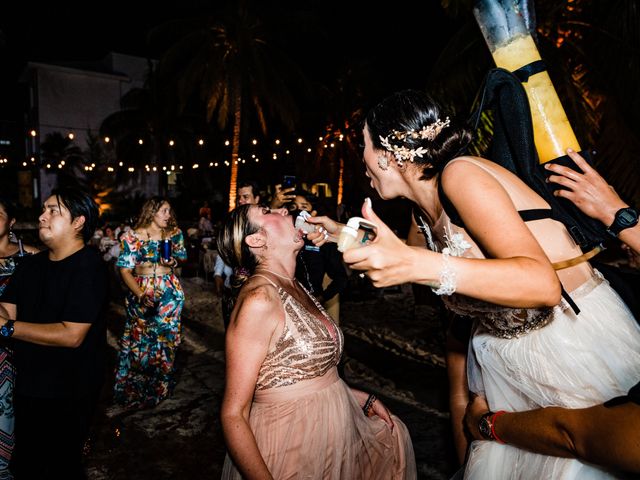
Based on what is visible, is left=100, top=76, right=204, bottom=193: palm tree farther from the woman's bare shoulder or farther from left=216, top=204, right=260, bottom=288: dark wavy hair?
the woman's bare shoulder

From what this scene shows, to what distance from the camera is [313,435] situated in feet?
6.67

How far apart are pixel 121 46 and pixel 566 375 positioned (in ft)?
123

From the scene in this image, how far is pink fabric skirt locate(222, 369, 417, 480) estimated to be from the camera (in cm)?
202

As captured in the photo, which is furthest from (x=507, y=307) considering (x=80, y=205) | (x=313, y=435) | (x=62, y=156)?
(x=62, y=156)

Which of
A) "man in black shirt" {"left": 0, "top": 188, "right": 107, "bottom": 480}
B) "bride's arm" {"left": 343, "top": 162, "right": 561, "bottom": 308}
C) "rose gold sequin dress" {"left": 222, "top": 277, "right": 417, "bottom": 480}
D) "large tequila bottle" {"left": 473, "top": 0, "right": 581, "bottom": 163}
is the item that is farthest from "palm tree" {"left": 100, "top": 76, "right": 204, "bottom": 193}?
"bride's arm" {"left": 343, "top": 162, "right": 561, "bottom": 308}

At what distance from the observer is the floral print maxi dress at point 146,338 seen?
4.90m

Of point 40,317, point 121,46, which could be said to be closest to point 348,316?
point 40,317

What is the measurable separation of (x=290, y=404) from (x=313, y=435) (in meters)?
0.19

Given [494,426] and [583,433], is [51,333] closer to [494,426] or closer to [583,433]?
[494,426]

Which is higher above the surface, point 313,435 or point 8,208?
point 8,208

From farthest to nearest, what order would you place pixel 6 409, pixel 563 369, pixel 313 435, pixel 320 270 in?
pixel 320 270
pixel 6 409
pixel 313 435
pixel 563 369

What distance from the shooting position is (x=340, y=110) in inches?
956

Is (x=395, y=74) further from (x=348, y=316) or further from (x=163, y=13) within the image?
(x=163, y=13)

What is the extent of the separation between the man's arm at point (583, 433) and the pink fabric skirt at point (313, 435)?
82 cm
